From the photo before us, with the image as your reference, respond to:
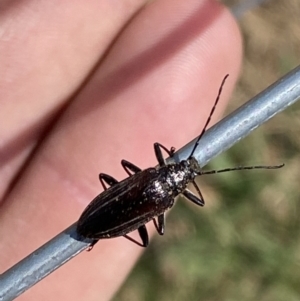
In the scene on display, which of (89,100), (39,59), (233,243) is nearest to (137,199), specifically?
(89,100)

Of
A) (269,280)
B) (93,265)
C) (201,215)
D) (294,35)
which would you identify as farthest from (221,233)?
(294,35)

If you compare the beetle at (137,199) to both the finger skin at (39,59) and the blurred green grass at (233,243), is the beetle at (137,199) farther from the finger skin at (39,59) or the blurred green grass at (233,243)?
the blurred green grass at (233,243)

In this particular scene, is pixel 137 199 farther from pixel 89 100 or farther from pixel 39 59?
pixel 39 59

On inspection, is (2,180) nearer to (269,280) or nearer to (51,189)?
(51,189)

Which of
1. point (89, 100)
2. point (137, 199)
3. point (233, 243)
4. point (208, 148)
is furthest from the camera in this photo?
point (233, 243)

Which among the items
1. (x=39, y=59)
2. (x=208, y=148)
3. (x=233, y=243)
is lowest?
(x=233, y=243)

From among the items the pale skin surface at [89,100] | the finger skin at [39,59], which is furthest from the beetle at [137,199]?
the finger skin at [39,59]

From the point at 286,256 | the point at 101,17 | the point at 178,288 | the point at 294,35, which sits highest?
the point at 101,17
